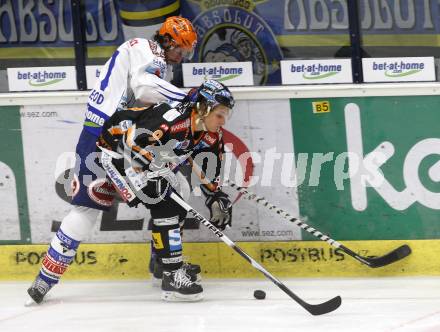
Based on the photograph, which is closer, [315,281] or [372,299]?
[372,299]

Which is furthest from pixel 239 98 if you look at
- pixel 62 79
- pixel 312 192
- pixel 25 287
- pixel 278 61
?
pixel 25 287

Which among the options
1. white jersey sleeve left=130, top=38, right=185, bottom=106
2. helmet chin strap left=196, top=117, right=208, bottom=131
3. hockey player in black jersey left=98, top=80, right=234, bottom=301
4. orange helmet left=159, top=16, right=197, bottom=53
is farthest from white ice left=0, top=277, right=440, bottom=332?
orange helmet left=159, top=16, right=197, bottom=53

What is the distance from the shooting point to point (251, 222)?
598 cm

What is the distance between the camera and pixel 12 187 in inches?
245

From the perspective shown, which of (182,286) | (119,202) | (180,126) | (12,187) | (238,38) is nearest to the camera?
(180,126)

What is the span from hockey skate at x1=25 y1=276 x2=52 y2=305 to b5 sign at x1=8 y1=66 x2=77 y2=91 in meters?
1.20

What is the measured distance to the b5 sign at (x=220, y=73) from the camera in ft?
19.6

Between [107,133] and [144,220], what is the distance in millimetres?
867

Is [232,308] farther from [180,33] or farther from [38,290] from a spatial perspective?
[180,33]

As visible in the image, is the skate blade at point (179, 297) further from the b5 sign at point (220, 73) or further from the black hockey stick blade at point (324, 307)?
the b5 sign at point (220, 73)

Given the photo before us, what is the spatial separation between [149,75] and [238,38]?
0.71 m

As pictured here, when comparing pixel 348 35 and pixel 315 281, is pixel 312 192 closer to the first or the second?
pixel 315 281

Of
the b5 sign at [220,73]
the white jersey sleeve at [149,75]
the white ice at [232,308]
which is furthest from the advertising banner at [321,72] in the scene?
the white ice at [232,308]

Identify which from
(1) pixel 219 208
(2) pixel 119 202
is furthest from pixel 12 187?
(1) pixel 219 208
